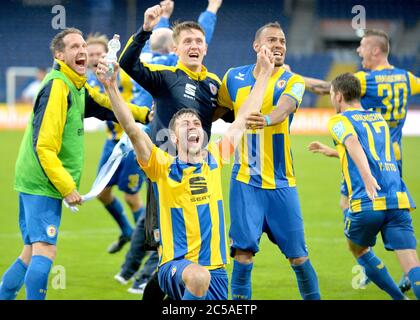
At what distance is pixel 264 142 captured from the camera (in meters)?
6.27

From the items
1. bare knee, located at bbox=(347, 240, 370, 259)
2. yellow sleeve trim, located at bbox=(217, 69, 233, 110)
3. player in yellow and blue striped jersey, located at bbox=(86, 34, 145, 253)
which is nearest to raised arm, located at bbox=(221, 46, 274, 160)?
yellow sleeve trim, located at bbox=(217, 69, 233, 110)

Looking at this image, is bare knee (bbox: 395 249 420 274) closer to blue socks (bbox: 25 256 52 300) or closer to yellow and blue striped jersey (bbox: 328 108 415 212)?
yellow and blue striped jersey (bbox: 328 108 415 212)

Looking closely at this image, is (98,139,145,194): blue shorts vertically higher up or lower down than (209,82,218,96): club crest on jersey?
lower down

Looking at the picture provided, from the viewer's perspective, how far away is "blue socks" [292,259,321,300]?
20.4 feet

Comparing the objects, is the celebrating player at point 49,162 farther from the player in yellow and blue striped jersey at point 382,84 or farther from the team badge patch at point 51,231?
the player in yellow and blue striped jersey at point 382,84

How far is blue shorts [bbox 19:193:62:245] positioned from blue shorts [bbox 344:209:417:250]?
249 cm

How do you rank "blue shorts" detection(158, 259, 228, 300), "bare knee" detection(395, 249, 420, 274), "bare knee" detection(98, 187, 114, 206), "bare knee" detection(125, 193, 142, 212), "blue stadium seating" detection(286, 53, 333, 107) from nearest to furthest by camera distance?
"blue shorts" detection(158, 259, 228, 300) < "bare knee" detection(395, 249, 420, 274) < "bare knee" detection(98, 187, 114, 206) < "bare knee" detection(125, 193, 142, 212) < "blue stadium seating" detection(286, 53, 333, 107)

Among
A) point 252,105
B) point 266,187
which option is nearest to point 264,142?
point 266,187

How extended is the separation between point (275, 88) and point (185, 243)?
1679mm

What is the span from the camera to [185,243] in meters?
5.30

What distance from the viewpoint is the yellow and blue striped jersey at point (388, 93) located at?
777 cm

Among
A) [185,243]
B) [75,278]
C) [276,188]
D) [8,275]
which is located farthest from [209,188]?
[75,278]

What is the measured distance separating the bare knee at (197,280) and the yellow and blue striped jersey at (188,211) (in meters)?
0.23
